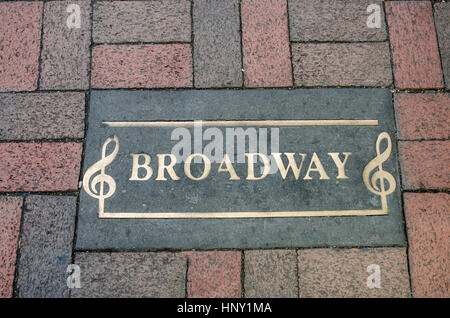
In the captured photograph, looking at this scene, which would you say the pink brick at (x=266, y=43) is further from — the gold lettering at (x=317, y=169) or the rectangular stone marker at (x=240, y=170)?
the gold lettering at (x=317, y=169)

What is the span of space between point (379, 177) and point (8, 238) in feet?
7.11

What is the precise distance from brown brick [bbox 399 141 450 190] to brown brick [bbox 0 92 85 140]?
1.95 meters

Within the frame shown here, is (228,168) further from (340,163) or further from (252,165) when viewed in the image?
(340,163)

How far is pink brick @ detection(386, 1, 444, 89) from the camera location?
2047 millimetres

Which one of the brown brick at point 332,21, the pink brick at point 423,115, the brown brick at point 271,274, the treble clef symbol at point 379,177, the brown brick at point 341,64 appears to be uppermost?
the brown brick at point 332,21

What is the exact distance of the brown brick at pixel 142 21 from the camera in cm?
210

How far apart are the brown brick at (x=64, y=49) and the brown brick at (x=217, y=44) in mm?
712

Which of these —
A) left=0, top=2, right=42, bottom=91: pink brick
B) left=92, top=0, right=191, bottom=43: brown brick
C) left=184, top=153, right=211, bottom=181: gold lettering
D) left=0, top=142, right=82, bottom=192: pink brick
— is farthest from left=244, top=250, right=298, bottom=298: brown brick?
left=0, top=2, right=42, bottom=91: pink brick

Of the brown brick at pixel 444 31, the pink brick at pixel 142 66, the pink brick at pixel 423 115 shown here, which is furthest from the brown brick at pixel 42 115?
the brown brick at pixel 444 31

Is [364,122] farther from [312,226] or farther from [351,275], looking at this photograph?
[351,275]

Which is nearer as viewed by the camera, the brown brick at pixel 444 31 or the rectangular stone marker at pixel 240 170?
the rectangular stone marker at pixel 240 170

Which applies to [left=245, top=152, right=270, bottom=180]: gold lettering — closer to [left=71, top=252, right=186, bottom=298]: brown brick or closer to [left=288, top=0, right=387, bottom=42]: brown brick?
[left=71, top=252, right=186, bottom=298]: brown brick
